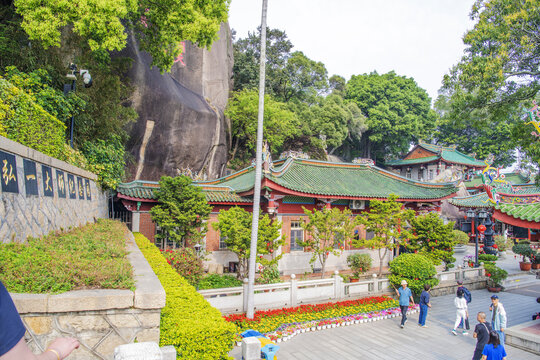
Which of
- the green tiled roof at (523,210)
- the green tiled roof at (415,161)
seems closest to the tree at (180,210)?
the green tiled roof at (523,210)

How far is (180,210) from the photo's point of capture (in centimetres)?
1376

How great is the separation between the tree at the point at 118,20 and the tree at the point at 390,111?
33.1m

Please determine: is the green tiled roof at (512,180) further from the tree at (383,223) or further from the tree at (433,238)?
the tree at (383,223)

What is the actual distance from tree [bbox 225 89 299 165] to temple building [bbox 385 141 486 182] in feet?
64.5

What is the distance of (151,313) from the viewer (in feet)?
12.3

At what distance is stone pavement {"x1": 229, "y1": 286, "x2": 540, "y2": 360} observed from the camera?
7746 millimetres

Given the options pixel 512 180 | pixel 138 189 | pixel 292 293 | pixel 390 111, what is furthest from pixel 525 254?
pixel 390 111

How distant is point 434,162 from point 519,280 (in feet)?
87.0

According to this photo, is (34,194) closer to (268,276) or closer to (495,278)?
(268,276)

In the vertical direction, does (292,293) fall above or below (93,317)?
below

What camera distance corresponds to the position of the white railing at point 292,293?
359 inches

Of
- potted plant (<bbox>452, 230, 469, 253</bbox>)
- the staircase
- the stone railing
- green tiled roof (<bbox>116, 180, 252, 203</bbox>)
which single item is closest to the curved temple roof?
green tiled roof (<bbox>116, 180, 252, 203</bbox>)

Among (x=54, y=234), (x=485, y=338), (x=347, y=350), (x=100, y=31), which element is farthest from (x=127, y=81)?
(x=485, y=338)

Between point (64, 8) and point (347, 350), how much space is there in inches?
473
